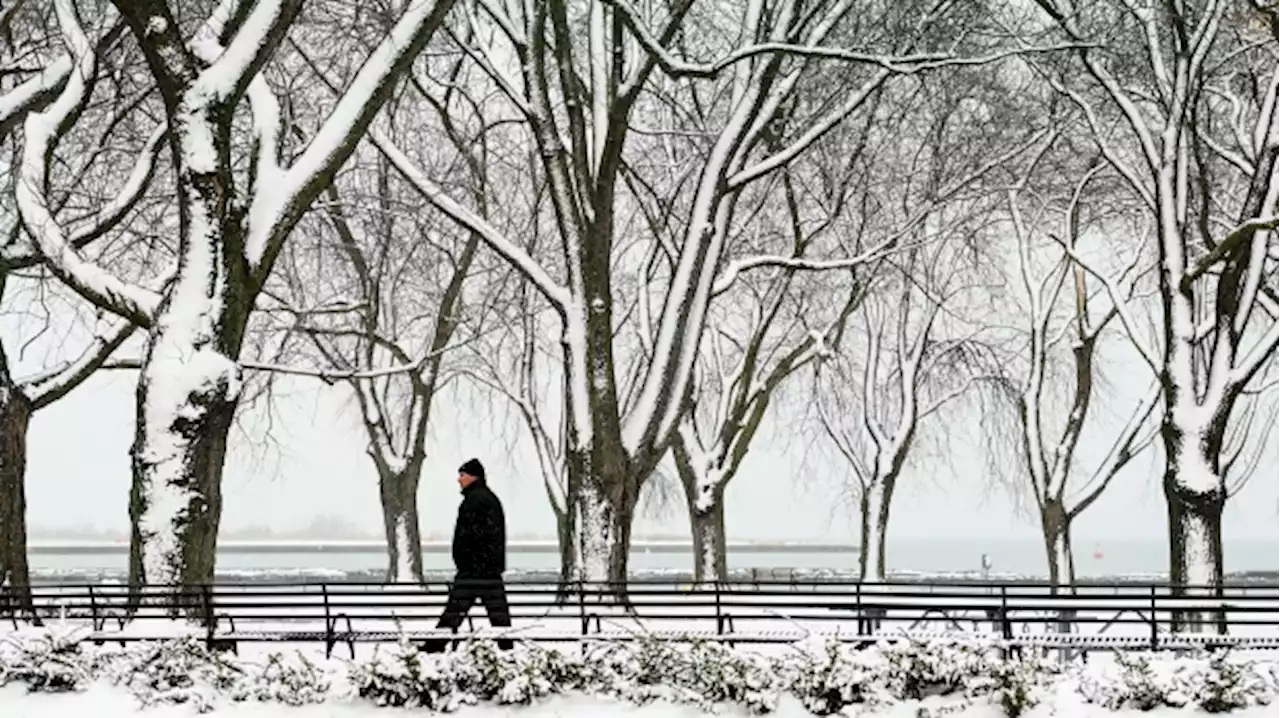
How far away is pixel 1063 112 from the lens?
22047 mm

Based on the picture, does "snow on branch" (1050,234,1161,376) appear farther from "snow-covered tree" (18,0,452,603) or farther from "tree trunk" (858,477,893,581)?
"snow-covered tree" (18,0,452,603)

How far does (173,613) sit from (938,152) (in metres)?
13.6

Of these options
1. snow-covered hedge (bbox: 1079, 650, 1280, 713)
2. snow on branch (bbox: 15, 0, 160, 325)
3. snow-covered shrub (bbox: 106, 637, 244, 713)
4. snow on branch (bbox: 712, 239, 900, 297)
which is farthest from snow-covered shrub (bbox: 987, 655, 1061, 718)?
snow on branch (bbox: 15, 0, 160, 325)

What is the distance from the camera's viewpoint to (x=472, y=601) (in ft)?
44.2

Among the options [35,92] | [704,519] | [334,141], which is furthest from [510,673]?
[704,519]

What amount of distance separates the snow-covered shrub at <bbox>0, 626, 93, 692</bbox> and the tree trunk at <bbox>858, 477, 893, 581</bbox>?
50.0 ft

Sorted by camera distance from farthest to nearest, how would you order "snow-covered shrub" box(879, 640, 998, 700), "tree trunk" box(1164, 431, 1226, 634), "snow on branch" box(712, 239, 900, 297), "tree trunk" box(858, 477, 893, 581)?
1. "tree trunk" box(858, 477, 893, 581)
2. "snow on branch" box(712, 239, 900, 297)
3. "tree trunk" box(1164, 431, 1226, 634)
4. "snow-covered shrub" box(879, 640, 998, 700)

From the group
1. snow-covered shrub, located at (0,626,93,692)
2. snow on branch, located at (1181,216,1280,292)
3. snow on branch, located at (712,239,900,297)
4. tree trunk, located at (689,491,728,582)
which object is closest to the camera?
snow-covered shrub, located at (0,626,93,692)

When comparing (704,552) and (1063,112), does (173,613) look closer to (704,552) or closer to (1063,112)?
(704,552)

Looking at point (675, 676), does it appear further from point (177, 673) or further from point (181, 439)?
point (181, 439)

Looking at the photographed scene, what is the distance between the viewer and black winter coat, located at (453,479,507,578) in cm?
1366

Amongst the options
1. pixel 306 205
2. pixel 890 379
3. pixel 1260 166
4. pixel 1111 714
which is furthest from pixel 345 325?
pixel 1111 714

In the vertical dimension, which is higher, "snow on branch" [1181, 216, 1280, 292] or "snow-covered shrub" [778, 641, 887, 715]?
"snow on branch" [1181, 216, 1280, 292]

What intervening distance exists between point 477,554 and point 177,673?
2774 millimetres
